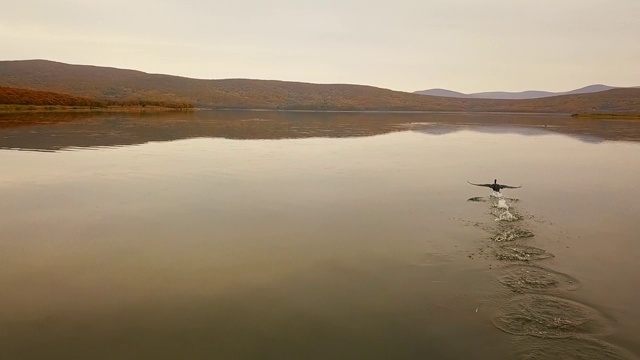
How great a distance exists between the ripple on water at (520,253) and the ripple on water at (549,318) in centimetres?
181

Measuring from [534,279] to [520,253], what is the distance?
1.38 metres

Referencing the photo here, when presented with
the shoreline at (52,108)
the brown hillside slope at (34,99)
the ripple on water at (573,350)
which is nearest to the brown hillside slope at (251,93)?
the shoreline at (52,108)

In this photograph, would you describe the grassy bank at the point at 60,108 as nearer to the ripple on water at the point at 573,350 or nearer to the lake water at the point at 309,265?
the lake water at the point at 309,265

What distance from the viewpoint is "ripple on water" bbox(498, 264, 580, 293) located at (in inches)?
279

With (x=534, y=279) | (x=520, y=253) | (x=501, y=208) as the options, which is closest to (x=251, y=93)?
(x=501, y=208)

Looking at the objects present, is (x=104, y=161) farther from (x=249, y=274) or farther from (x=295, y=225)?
(x=249, y=274)

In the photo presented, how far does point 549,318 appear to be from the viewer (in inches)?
240

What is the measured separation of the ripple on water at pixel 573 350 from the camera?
521 cm

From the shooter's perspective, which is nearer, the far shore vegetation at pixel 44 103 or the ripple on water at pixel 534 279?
the ripple on water at pixel 534 279

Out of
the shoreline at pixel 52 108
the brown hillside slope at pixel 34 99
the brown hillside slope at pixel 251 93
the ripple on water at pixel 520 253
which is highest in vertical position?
the brown hillside slope at pixel 251 93

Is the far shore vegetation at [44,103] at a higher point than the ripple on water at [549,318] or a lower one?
higher

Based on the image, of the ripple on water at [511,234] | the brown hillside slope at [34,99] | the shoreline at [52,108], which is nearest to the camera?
the ripple on water at [511,234]

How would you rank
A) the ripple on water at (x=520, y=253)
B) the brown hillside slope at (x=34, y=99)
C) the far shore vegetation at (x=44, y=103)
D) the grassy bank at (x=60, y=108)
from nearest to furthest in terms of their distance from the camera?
the ripple on water at (x=520, y=253) < the grassy bank at (x=60, y=108) < the far shore vegetation at (x=44, y=103) < the brown hillside slope at (x=34, y=99)

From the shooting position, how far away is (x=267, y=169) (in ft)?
58.1
